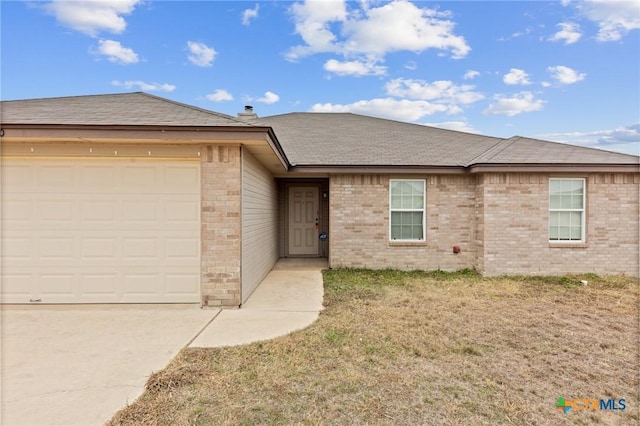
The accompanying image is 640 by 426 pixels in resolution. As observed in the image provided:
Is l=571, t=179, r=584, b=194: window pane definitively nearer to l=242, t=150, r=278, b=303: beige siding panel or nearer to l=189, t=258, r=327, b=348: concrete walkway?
l=189, t=258, r=327, b=348: concrete walkway

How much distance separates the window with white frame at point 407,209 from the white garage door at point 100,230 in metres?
5.52

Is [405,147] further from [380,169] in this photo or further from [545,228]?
[545,228]

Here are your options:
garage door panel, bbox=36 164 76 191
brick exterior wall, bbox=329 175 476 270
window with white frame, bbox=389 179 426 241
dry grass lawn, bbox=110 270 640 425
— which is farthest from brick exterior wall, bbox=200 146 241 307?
window with white frame, bbox=389 179 426 241

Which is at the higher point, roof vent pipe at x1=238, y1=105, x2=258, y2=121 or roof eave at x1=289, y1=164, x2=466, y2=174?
roof vent pipe at x1=238, y1=105, x2=258, y2=121

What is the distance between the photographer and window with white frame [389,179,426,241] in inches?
350

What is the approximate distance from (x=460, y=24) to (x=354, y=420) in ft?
42.1

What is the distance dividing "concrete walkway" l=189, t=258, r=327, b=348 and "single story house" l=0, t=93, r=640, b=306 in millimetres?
363

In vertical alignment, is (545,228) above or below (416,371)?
above

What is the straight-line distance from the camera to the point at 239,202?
5.43 m

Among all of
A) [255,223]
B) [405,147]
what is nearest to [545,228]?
[405,147]

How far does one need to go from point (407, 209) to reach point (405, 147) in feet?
7.69

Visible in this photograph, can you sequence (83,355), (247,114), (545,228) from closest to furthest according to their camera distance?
(83,355)
(247,114)
(545,228)

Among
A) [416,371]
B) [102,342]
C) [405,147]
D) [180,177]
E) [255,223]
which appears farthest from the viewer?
[405,147]

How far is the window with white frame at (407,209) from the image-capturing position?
8.88 m
